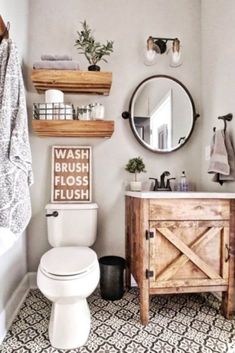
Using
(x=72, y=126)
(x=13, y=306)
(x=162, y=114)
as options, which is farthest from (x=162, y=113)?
(x=13, y=306)

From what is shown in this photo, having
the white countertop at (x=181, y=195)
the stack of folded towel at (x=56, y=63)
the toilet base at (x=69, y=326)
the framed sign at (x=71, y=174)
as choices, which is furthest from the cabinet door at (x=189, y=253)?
the stack of folded towel at (x=56, y=63)

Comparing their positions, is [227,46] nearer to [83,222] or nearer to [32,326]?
[83,222]

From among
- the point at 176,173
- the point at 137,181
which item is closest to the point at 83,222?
the point at 137,181

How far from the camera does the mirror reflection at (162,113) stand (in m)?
2.28

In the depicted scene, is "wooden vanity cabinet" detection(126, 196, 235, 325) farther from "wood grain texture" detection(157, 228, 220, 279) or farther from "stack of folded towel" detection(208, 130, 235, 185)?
"stack of folded towel" detection(208, 130, 235, 185)

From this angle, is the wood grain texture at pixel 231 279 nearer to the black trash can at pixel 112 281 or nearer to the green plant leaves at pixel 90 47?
the black trash can at pixel 112 281

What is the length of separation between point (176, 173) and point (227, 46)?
106cm

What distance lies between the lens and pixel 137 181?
7.49 feet

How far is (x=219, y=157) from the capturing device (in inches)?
73.7

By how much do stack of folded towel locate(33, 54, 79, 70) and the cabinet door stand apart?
52.1 inches

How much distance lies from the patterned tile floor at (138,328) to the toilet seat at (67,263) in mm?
409

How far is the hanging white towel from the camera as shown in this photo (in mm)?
1172

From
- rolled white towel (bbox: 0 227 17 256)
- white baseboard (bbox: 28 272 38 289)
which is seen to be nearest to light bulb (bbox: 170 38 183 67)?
rolled white towel (bbox: 0 227 17 256)

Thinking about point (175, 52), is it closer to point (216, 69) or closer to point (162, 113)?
point (216, 69)
